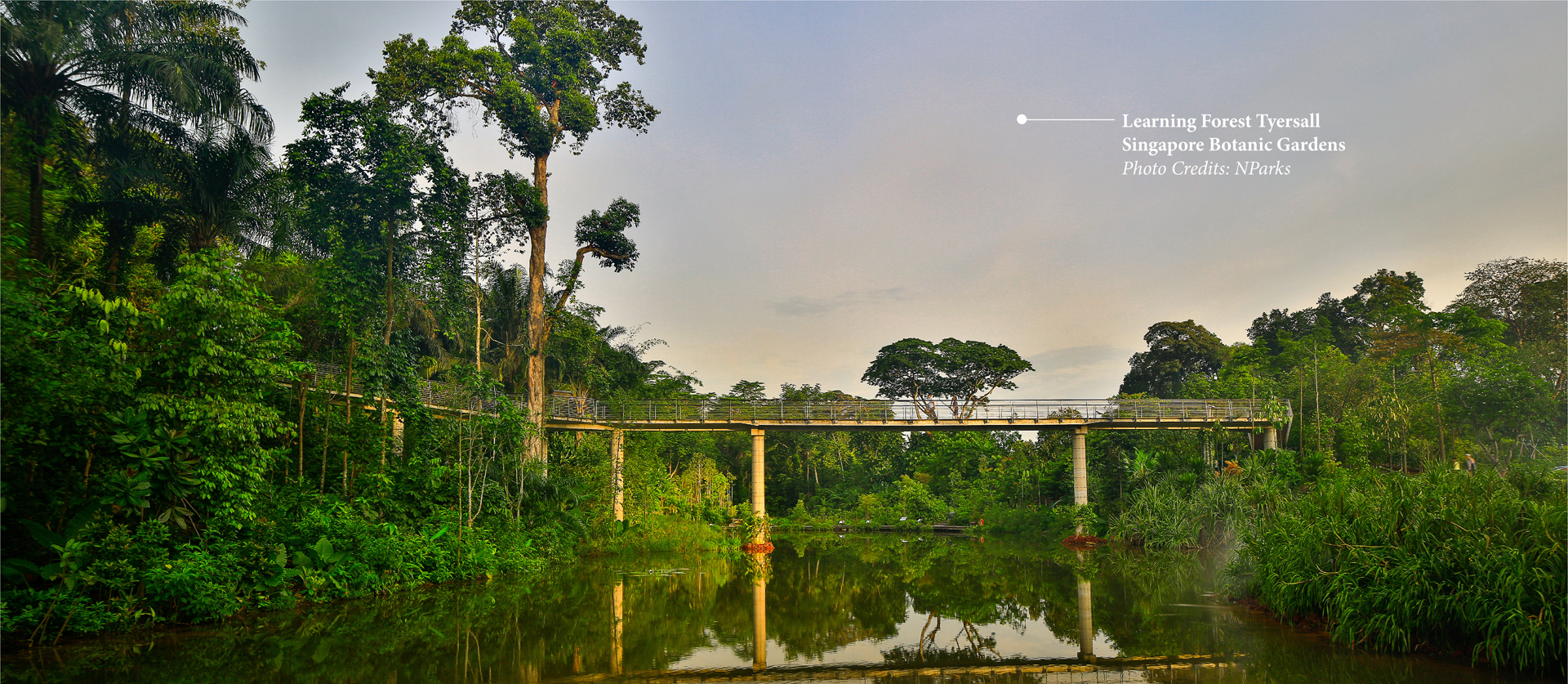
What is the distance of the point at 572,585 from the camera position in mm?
14633

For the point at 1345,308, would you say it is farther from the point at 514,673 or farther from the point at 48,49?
the point at 48,49

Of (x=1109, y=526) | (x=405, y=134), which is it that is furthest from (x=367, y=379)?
(x=1109, y=526)

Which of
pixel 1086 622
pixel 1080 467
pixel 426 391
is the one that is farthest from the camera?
pixel 1080 467

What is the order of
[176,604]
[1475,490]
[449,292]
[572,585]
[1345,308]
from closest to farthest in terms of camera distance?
[1475,490]
[176,604]
[572,585]
[449,292]
[1345,308]

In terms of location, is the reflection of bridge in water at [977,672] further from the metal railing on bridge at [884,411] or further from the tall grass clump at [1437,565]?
the metal railing on bridge at [884,411]

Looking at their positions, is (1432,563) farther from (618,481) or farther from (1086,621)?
(618,481)

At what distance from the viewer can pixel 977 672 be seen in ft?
27.9

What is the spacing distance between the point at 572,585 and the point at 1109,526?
18.3 meters

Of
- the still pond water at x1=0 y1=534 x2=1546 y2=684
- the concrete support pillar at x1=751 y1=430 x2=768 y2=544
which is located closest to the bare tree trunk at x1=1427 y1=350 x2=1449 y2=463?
the still pond water at x1=0 y1=534 x2=1546 y2=684

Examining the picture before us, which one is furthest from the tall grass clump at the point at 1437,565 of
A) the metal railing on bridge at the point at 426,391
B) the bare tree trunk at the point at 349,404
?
the bare tree trunk at the point at 349,404

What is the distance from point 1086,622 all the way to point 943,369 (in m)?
28.7

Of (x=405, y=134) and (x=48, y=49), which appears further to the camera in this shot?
(x=405, y=134)

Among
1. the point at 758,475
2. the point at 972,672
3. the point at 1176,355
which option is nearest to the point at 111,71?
the point at 972,672

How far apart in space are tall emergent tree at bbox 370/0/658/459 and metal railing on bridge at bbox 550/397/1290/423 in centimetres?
536
